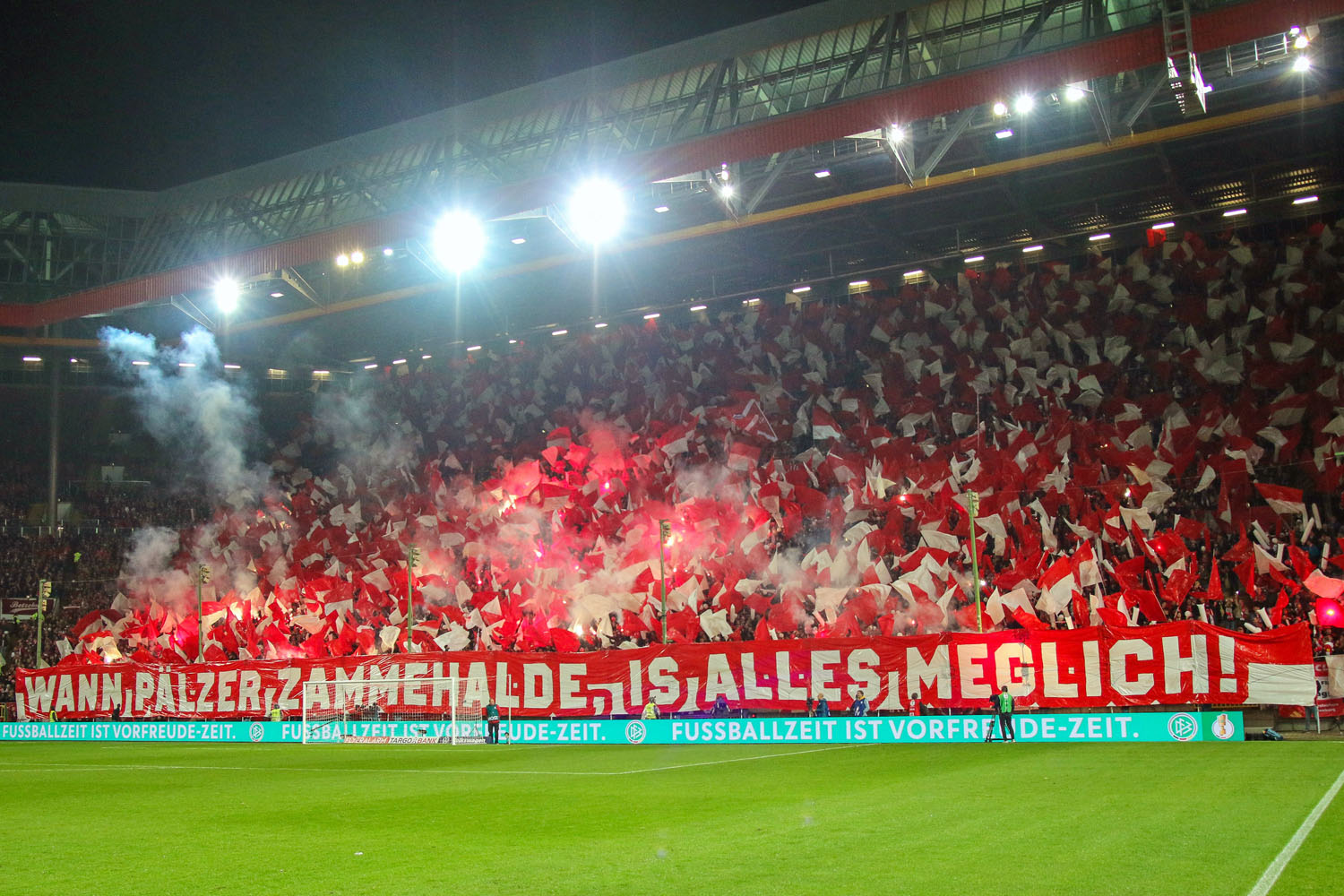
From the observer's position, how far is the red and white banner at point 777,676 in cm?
2562

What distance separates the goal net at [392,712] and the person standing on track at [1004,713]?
13.8 m

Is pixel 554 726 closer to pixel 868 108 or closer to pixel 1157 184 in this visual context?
pixel 868 108

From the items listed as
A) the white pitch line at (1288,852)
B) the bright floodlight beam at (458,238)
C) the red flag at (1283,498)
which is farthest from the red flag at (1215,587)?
the bright floodlight beam at (458,238)

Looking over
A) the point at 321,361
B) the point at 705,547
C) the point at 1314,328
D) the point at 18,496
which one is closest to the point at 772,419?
the point at 705,547

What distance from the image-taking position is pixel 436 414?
51531 mm

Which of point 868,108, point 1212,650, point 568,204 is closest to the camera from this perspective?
point 1212,650

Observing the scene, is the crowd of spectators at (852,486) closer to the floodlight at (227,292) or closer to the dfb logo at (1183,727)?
the dfb logo at (1183,727)

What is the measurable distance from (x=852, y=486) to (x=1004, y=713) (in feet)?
38.3

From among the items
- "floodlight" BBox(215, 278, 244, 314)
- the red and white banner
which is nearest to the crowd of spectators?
the red and white banner

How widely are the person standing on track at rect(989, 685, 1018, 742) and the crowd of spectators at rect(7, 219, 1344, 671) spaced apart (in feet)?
15.5

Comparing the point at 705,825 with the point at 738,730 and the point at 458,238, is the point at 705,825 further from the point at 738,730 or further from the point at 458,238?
the point at 458,238

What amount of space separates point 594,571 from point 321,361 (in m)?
27.2

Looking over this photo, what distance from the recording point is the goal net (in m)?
32.1

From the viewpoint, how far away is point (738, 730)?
92.0 ft
